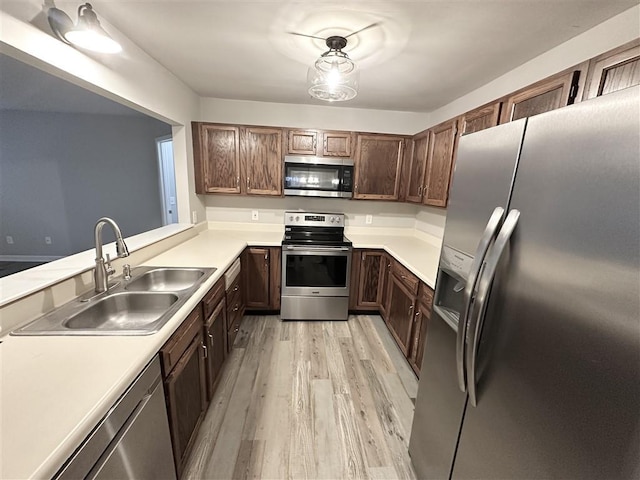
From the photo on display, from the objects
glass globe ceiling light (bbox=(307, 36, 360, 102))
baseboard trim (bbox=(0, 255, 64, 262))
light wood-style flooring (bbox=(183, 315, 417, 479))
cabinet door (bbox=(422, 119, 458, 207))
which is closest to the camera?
light wood-style flooring (bbox=(183, 315, 417, 479))

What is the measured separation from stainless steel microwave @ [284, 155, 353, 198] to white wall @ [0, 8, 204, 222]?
1049 millimetres

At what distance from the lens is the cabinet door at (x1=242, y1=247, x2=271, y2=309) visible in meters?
2.75

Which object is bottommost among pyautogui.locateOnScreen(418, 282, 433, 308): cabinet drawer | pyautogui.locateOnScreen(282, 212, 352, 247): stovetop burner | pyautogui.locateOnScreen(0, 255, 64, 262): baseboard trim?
pyautogui.locateOnScreen(0, 255, 64, 262): baseboard trim

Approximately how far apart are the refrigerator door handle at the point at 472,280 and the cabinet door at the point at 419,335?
3.01 feet

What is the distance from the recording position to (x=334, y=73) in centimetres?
163

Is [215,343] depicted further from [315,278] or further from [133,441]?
[315,278]

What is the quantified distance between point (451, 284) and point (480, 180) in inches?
19.9

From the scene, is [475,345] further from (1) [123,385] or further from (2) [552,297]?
(1) [123,385]

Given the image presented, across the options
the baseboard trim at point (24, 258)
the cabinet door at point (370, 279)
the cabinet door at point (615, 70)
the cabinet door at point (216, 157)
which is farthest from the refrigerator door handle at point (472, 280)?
the baseboard trim at point (24, 258)

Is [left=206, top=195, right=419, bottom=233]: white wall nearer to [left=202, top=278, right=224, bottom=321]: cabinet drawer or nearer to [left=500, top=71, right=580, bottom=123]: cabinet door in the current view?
[left=202, top=278, right=224, bottom=321]: cabinet drawer

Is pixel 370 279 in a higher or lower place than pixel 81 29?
lower

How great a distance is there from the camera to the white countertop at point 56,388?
0.58 metres

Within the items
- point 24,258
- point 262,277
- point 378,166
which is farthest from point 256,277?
point 24,258

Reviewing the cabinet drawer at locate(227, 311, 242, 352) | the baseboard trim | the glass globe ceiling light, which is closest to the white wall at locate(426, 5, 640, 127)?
the glass globe ceiling light
